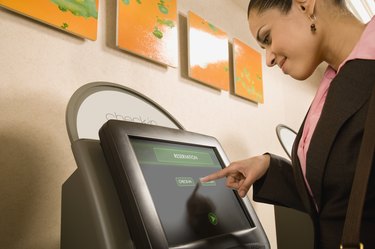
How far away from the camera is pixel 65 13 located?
2.96 feet

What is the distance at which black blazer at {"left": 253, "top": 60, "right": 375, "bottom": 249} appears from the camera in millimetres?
524

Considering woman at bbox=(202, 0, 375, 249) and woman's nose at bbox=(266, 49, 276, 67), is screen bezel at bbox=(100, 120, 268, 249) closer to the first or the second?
woman at bbox=(202, 0, 375, 249)

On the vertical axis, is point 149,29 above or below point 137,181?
above

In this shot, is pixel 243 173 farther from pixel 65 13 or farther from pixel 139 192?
pixel 65 13

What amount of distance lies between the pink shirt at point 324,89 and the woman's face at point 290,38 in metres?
0.07

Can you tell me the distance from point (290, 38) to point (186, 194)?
0.45 metres

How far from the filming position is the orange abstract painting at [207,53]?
4.55 ft

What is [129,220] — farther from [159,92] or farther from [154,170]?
[159,92]

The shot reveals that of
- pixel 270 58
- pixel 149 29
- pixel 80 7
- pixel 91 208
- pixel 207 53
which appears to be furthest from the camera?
pixel 207 53

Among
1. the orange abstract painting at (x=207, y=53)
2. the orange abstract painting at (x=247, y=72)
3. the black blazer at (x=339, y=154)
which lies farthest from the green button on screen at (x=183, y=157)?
the orange abstract painting at (x=247, y=72)

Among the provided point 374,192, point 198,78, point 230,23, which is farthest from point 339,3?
point 230,23

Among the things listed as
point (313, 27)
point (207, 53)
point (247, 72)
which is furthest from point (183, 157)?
point (247, 72)

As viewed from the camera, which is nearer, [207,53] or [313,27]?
[313,27]

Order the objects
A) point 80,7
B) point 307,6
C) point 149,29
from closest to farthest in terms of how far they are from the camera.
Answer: point 307,6
point 80,7
point 149,29
